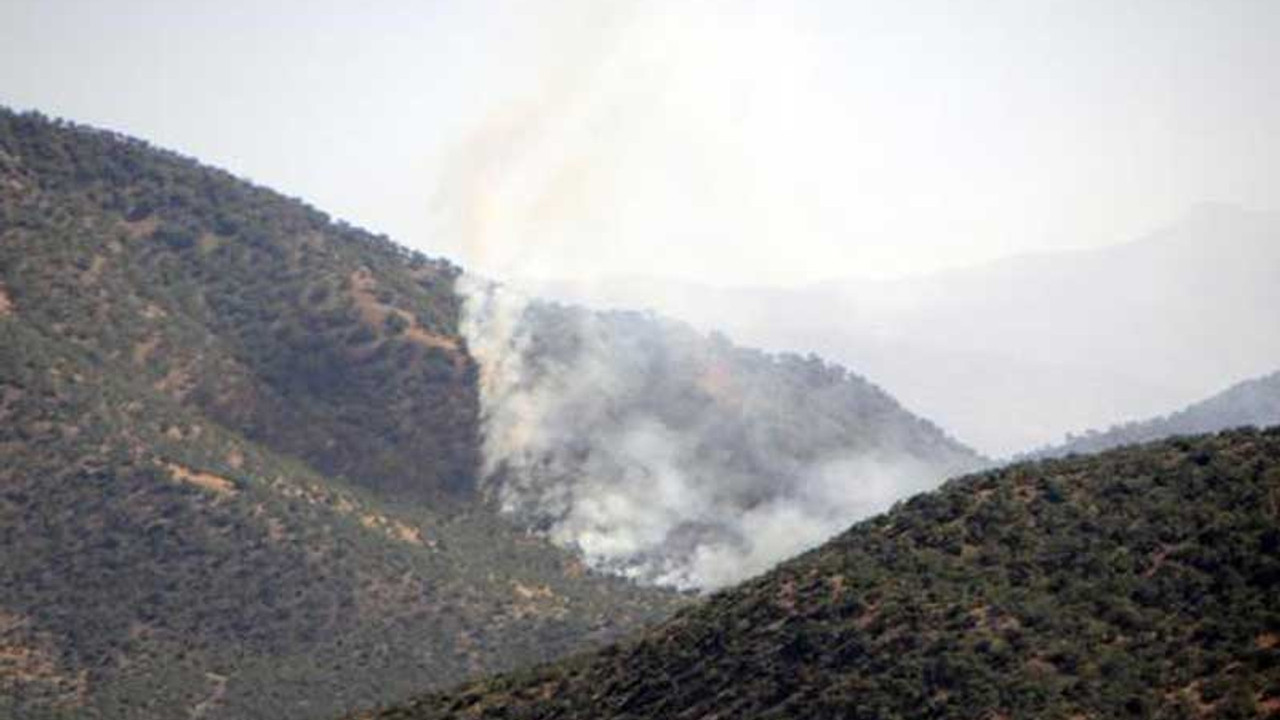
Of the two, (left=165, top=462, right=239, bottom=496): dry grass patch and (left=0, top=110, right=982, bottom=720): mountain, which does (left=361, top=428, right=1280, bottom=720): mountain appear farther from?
(left=165, top=462, right=239, bottom=496): dry grass patch

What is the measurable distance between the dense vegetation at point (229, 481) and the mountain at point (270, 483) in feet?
0.88

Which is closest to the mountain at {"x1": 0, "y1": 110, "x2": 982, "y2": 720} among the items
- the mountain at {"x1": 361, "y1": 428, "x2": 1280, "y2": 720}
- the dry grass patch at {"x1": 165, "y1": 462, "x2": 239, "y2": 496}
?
the dry grass patch at {"x1": 165, "y1": 462, "x2": 239, "y2": 496}

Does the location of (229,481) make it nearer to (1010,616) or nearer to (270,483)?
(270,483)

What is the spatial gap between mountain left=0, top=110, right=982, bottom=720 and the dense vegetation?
267mm

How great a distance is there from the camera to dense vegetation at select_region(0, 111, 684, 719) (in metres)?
131

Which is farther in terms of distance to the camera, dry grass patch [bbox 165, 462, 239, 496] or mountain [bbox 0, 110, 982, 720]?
dry grass patch [bbox 165, 462, 239, 496]

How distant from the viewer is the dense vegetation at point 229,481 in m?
131

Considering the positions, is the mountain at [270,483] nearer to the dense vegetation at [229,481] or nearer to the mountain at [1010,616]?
the dense vegetation at [229,481]

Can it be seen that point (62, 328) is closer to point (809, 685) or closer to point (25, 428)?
point (25, 428)

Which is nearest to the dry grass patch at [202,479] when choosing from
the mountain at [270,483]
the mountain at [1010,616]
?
the mountain at [270,483]

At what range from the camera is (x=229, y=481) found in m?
152

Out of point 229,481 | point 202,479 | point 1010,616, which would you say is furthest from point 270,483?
point 1010,616

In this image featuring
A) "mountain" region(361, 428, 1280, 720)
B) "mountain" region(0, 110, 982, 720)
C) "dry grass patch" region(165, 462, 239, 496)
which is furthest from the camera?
"dry grass patch" region(165, 462, 239, 496)

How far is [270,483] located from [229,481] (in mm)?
5307
